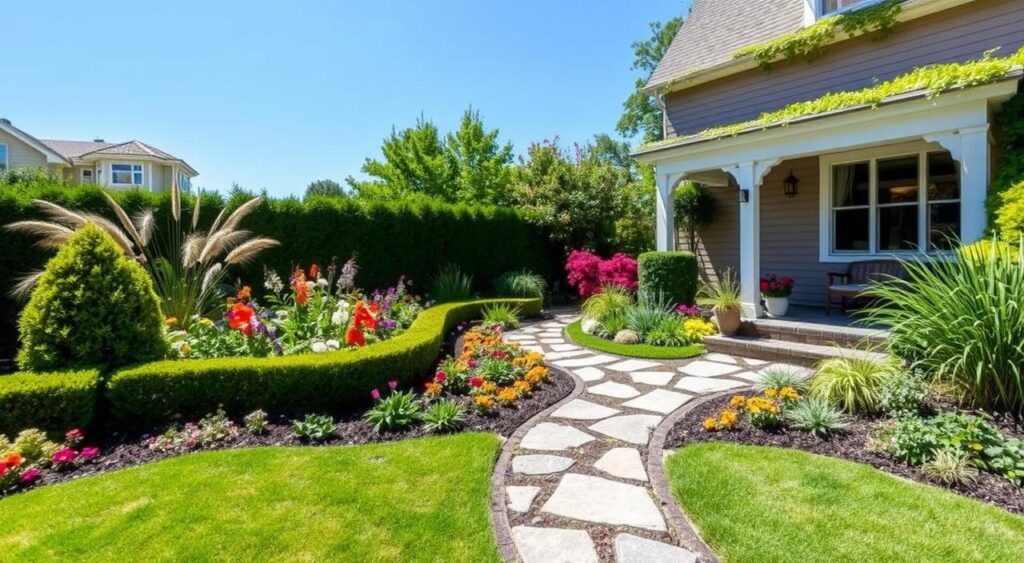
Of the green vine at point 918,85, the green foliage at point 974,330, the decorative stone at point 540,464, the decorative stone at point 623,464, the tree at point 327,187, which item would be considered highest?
the tree at point 327,187

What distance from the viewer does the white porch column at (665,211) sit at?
8.23m

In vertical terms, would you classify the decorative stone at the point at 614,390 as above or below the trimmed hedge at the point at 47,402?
below

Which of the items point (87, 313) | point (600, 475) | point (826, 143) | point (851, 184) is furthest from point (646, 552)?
point (851, 184)

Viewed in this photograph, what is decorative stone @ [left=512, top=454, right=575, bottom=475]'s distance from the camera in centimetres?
306

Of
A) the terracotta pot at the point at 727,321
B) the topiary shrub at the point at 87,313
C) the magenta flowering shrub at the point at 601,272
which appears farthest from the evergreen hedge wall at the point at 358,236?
the terracotta pot at the point at 727,321

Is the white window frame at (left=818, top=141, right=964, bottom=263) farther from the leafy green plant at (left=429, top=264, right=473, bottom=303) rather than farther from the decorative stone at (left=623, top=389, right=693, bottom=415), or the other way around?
the leafy green plant at (left=429, top=264, right=473, bottom=303)

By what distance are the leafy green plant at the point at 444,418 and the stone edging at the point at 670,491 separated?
4.95 ft

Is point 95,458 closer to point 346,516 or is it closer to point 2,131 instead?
point 346,516

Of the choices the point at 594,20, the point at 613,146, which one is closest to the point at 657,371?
the point at 594,20

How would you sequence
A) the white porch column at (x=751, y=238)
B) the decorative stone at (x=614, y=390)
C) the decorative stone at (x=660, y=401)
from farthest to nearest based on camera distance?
the white porch column at (x=751, y=238) → the decorative stone at (x=614, y=390) → the decorative stone at (x=660, y=401)

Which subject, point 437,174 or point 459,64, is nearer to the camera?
point 459,64

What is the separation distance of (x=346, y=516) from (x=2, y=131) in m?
29.7

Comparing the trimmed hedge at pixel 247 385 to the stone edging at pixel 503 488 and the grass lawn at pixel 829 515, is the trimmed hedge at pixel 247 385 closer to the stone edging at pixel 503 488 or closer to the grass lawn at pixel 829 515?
the stone edging at pixel 503 488

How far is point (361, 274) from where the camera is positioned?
9.52 m
